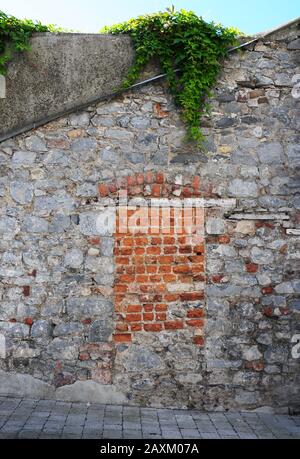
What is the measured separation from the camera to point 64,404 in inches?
185

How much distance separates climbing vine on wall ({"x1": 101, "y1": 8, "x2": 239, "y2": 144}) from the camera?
489cm

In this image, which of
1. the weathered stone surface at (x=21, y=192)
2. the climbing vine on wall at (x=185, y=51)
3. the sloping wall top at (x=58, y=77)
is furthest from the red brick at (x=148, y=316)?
the sloping wall top at (x=58, y=77)

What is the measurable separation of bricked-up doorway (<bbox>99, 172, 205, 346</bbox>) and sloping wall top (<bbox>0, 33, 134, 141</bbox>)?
99 cm

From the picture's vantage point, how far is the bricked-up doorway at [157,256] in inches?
191

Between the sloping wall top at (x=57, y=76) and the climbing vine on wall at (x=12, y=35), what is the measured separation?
0.24 ft

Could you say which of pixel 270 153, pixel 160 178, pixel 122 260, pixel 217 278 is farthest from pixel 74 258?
pixel 270 153

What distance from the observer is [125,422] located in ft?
14.3

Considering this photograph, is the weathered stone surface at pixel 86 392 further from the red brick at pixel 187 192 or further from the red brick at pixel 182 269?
the red brick at pixel 187 192

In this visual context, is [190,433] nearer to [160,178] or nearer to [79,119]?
[160,178]

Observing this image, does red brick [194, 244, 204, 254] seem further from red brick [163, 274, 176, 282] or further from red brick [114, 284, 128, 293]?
red brick [114, 284, 128, 293]
